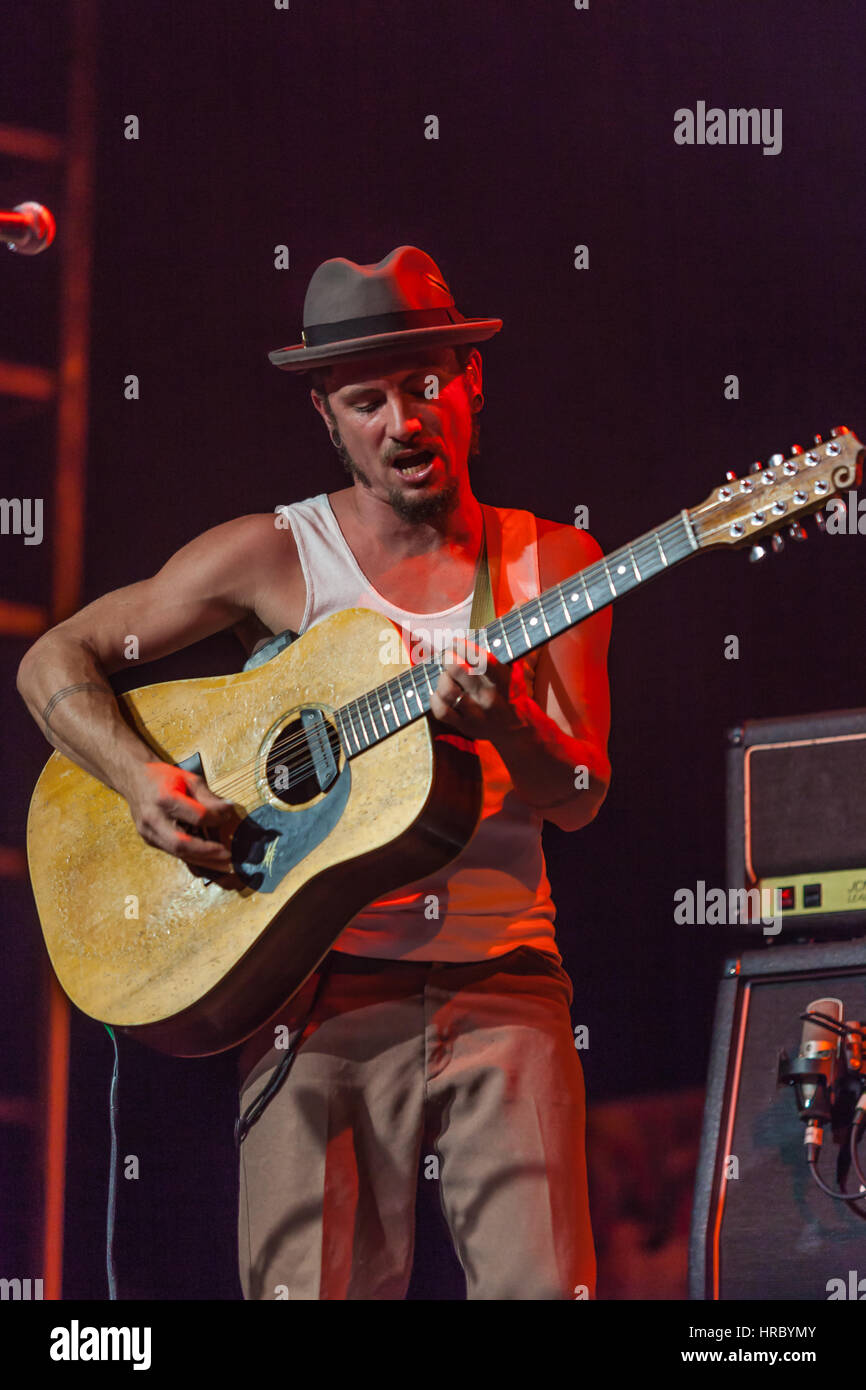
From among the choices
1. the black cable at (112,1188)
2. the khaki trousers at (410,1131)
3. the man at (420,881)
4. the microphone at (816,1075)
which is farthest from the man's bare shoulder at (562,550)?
the black cable at (112,1188)

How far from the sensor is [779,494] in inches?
75.2

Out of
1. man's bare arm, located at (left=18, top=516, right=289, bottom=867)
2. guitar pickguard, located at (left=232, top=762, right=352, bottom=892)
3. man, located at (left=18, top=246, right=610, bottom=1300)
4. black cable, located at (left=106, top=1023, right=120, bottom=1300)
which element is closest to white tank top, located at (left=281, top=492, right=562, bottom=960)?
man, located at (left=18, top=246, right=610, bottom=1300)

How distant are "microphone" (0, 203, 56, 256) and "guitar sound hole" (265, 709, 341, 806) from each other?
0.76 meters

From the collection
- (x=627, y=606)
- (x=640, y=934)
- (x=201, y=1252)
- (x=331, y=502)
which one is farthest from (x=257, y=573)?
(x=201, y=1252)

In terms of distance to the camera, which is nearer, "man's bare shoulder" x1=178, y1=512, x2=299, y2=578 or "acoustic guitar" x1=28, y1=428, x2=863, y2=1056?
"acoustic guitar" x1=28, y1=428, x2=863, y2=1056

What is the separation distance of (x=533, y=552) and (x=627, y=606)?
438mm

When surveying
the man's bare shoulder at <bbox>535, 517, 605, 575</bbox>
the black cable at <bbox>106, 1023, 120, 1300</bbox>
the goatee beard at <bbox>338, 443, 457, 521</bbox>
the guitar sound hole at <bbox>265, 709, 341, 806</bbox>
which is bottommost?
the black cable at <bbox>106, 1023, 120, 1300</bbox>

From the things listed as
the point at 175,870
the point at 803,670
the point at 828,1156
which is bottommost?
the point at 828,1156

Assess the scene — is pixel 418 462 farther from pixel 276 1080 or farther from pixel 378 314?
pixel 276 1080

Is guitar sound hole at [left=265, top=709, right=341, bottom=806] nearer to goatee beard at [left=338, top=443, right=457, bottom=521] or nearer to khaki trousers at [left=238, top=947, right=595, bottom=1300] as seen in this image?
khaki trousers at [left=238, top=947, right=595, bottom=1300]

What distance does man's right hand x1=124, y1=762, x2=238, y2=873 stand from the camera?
86.3 inches

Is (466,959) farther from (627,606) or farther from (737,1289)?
(627,606)

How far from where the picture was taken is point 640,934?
264 cm
